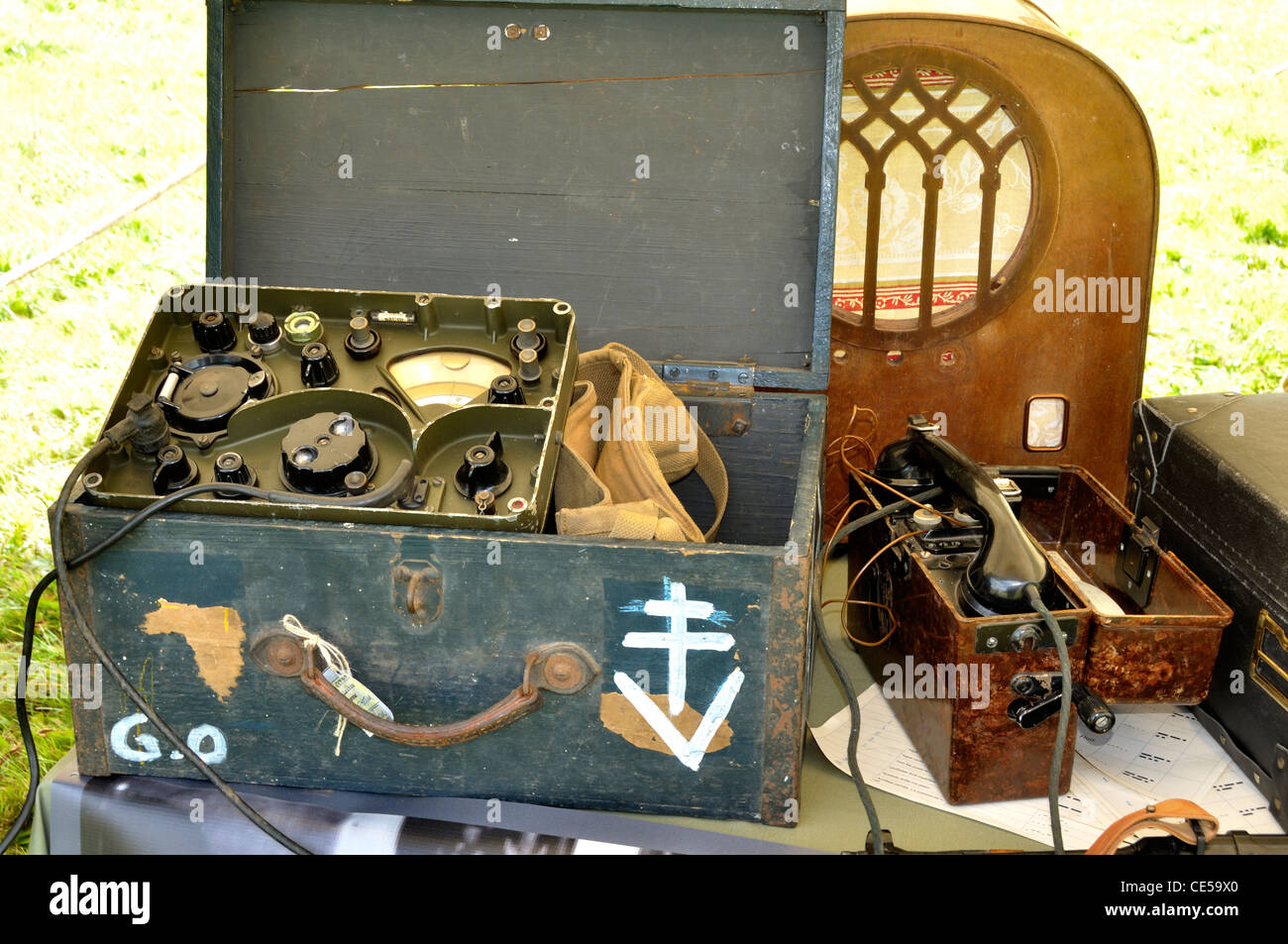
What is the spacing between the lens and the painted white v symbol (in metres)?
1.21

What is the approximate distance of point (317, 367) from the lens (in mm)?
1344

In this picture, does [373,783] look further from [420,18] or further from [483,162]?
[420,18]

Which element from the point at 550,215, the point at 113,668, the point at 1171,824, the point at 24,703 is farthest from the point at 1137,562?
the point at 24,703

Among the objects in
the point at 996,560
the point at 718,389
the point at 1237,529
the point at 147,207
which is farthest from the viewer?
the point at 147,207

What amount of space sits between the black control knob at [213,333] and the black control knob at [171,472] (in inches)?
8.1

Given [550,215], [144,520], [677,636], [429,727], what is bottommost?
[429,727]

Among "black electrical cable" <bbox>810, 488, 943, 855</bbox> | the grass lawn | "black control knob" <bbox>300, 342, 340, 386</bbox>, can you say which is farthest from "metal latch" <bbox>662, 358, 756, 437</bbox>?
the grass lawn

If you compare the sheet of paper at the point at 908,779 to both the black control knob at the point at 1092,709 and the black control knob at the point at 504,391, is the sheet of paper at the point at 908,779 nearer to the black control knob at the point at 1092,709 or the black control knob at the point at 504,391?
the black control knob at the point at 1092,709

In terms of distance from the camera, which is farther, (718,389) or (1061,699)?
(718,389)

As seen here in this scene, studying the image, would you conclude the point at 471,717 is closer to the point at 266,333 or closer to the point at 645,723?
the point at 645,723

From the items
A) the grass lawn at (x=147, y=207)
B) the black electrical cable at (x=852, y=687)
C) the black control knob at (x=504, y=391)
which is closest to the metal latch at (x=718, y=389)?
the black electrical cable at (x=852, y=687)

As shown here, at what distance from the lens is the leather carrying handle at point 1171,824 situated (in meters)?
1.17

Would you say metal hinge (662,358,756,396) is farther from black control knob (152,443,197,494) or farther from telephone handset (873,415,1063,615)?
black control knob (152,443,197,494)

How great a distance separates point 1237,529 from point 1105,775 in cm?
34
